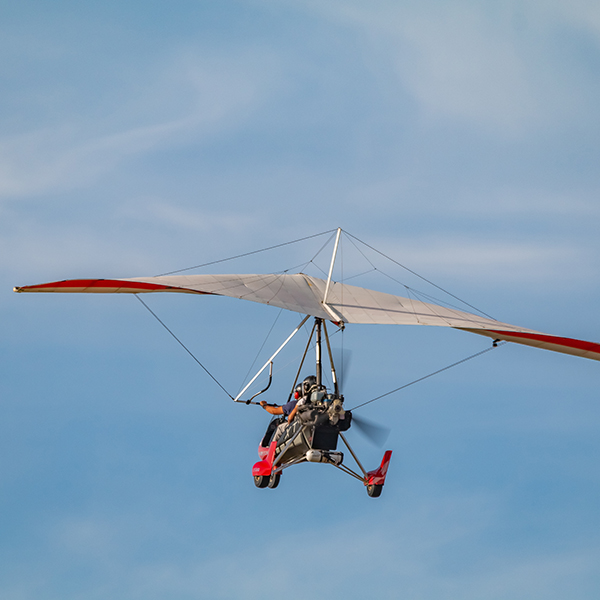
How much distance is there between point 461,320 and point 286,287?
16.6ft

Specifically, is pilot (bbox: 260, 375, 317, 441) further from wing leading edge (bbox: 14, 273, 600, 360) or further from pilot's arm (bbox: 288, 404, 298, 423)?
wing leading edge (bbox: 14, 273, 600, 360)

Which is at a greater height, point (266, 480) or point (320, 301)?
point (320, 301)

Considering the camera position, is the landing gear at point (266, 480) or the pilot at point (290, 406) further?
the landing gear at point (266, 480)

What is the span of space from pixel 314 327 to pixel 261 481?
460 cm

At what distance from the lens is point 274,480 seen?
3173 centimetres

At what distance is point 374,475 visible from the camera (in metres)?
31.0

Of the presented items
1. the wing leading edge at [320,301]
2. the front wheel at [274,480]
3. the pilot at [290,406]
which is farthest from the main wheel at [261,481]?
the wing leading edge at [320,301]

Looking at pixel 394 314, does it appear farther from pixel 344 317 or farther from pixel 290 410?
pixel 290 410

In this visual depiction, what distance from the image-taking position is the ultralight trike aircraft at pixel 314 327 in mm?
29469

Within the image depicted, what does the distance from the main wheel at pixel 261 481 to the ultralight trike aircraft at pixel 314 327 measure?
0.03 metres

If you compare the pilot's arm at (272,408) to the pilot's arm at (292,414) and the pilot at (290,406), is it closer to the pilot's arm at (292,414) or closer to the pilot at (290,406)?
the pilot at (290,406)

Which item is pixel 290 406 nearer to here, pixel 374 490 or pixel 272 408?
pixel 272 408

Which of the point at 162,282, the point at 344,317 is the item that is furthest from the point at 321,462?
the point at 162,282

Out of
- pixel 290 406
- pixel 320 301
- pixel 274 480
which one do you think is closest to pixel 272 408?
pixel 290 406
